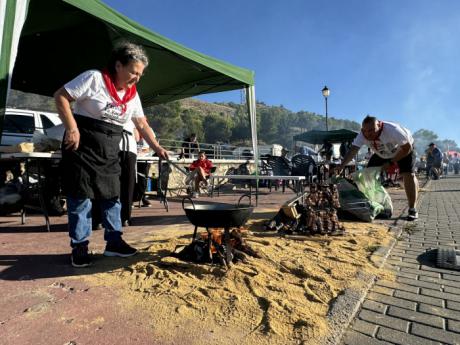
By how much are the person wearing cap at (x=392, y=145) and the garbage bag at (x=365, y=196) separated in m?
0.27

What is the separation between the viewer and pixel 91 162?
2584 mm

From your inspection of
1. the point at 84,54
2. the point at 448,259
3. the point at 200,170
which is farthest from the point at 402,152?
the point at 84,54

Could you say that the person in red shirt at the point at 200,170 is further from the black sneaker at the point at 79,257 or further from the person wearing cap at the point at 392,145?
the black sneaker at the point at 79,257

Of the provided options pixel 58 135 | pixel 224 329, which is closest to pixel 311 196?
Result: pixel 224 329

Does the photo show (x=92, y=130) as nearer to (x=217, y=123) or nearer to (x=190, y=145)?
(x=190, y=145)

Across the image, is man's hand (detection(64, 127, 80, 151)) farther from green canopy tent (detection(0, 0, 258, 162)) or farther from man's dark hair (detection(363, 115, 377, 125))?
man's dark hair (detection(363, 115, 377, 125))

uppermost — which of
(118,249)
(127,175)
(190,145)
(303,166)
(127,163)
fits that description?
(190,145)

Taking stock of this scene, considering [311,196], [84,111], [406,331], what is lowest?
[406,331]

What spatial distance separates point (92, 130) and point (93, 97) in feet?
0.86

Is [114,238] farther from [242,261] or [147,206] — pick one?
[147,206]

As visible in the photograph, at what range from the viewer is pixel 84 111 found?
8.40 feet

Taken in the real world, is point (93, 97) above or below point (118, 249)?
above

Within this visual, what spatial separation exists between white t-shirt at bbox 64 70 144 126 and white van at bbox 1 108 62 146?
583 centimetres

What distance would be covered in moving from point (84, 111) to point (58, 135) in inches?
127
